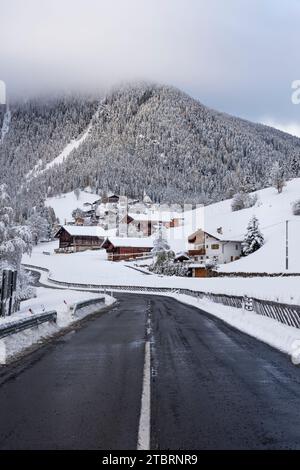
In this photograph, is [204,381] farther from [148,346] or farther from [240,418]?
[148,346]

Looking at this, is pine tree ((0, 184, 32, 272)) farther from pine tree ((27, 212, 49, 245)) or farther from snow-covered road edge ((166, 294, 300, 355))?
pine tree ((27, 212, 49, 245))

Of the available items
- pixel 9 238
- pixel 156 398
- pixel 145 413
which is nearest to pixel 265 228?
pixel 9 238

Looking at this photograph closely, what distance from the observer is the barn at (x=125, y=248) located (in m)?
123

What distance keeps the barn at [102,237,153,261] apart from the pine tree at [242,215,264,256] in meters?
38.0

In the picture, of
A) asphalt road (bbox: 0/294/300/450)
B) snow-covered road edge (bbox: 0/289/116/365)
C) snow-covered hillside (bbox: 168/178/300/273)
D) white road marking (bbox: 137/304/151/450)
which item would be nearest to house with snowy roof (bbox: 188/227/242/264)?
snow-covered hillside (bbox: 168/178/300/273)

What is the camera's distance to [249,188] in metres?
156

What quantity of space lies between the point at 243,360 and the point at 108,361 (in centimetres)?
318

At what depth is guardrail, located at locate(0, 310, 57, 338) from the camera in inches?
538

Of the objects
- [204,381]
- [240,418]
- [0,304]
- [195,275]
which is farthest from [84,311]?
[195,275]

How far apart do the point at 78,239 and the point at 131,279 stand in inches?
2326

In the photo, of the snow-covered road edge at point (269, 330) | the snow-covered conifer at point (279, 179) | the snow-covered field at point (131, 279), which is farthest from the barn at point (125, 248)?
the snow-covered road edge at point (269, 330)

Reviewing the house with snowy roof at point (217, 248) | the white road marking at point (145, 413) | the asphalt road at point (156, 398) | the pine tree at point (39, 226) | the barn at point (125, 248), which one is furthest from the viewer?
the pine tree at point (39, 226)

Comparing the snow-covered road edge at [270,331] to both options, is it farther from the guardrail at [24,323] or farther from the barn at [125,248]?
the barn at [125,248]

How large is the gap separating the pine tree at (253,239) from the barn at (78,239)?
214ft
